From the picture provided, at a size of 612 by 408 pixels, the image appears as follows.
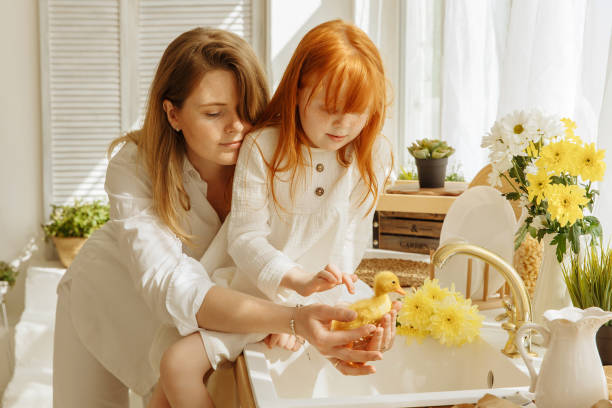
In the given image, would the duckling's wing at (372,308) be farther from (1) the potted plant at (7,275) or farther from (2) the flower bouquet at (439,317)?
(1) the potted plant at (7,275)

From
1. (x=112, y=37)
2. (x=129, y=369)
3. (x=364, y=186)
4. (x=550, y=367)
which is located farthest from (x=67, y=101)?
(x=550, y=367)

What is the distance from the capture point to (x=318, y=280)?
108cm

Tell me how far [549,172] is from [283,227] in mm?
530

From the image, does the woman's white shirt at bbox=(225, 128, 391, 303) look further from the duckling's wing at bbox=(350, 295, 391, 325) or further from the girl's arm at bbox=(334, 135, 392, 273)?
the duckling's wing at bbox=(350, 295, 391, 325)

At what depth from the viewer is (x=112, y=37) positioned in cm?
403

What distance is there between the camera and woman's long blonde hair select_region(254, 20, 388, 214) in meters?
1.11

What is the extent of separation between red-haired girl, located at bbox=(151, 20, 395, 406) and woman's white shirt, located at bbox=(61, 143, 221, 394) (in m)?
0.08

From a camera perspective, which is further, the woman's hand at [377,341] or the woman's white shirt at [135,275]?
the woman's white shirt at [135,275]

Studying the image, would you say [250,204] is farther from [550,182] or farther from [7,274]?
[7,274]

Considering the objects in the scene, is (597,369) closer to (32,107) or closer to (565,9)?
(565,9)

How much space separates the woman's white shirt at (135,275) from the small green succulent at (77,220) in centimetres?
231

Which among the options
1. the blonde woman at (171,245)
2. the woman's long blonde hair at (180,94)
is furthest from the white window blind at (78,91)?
the woman's long blonde hair at (180,94)

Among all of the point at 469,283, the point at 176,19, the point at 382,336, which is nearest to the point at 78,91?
the point at 176,19

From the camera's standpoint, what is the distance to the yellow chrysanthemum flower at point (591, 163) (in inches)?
42.1
